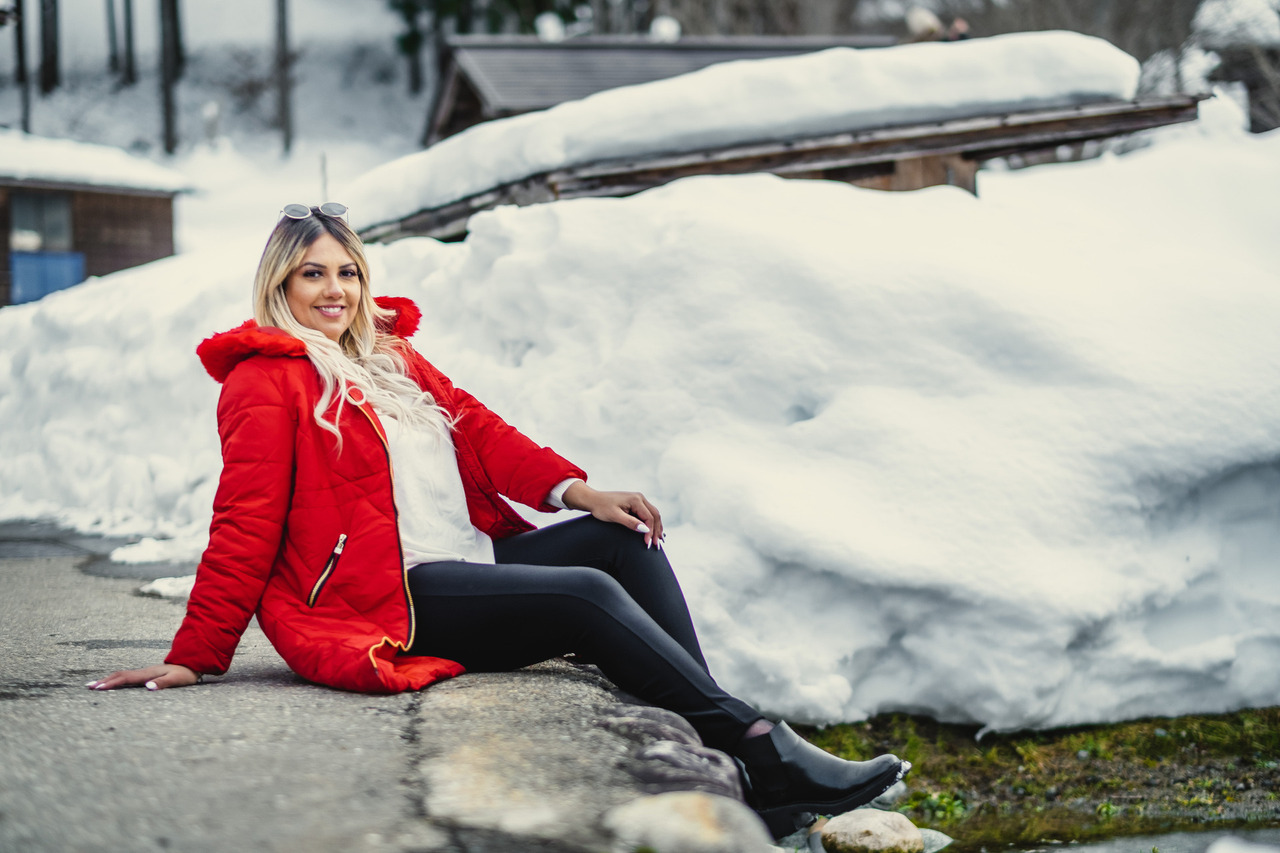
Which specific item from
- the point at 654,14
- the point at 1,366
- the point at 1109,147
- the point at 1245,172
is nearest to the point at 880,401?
the point at 1245,172

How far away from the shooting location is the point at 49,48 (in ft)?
96.4

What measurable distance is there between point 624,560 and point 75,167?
61.0ft

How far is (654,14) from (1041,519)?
19.1m

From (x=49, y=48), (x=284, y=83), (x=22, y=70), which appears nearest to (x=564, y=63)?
(x=284, y=83)

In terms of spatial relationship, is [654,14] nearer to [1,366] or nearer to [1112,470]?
[1,366]

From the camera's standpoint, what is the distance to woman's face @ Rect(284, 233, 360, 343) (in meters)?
2.39

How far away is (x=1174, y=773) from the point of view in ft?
10.5

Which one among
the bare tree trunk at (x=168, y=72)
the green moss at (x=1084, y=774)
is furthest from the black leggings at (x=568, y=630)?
the bare tree trunk at (x=168, y=72)

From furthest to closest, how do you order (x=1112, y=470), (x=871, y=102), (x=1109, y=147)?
(x=1109, y=147)
(x=871, y=102)
(x=1112, y=470)

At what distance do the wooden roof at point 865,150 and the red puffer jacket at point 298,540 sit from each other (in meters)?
3.20

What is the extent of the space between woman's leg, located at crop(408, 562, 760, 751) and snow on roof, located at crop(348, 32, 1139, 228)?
3.43 meters

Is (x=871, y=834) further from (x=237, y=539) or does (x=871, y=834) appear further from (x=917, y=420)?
(x=237, y=539)

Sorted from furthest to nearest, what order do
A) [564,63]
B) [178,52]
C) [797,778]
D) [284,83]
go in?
[178,52], [284,83], [564,63], [797,778]

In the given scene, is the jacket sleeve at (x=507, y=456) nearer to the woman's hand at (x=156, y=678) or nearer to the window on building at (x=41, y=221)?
the woman's hand at (x=156, y=678)
